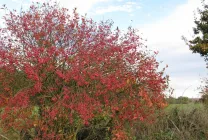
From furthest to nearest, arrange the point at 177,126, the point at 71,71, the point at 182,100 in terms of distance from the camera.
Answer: the point at 182,100
the point at 177,126
the point at 71,71

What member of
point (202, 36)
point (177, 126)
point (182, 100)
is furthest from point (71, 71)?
point (202, 36)

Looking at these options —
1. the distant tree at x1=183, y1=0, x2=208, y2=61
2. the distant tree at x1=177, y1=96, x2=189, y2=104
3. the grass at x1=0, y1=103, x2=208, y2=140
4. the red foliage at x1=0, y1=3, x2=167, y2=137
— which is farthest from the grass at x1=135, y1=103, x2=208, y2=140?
the distant tree at x1=183, y1=0, x2=208, y2=61

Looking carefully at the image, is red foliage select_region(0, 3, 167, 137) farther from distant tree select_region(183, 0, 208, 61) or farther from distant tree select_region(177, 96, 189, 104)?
distant tree select_region(183, 0, 208, 61)

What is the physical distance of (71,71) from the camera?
750cm

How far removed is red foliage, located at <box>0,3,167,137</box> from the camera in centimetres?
770

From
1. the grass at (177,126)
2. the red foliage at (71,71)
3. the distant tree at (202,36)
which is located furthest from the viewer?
the distant tree at (202,36)

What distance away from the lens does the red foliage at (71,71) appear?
25.3 ft

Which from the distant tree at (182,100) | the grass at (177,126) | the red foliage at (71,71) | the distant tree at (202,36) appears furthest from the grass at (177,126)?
the distant tree at (202,36)

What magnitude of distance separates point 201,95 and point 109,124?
6575 mm

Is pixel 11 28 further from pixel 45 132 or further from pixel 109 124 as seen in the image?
pixel 109 124

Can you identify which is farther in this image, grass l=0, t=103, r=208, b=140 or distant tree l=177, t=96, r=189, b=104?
distant tree l=177, t=96, r=189, b=104

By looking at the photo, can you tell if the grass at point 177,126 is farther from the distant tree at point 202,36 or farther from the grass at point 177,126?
the distant tree at point 202,36

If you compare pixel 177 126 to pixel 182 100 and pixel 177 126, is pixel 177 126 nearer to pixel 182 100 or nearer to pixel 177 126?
pixel 177 126

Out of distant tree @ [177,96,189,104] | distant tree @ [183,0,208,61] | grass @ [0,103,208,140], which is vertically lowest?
grass @ [0,103,208,140]
